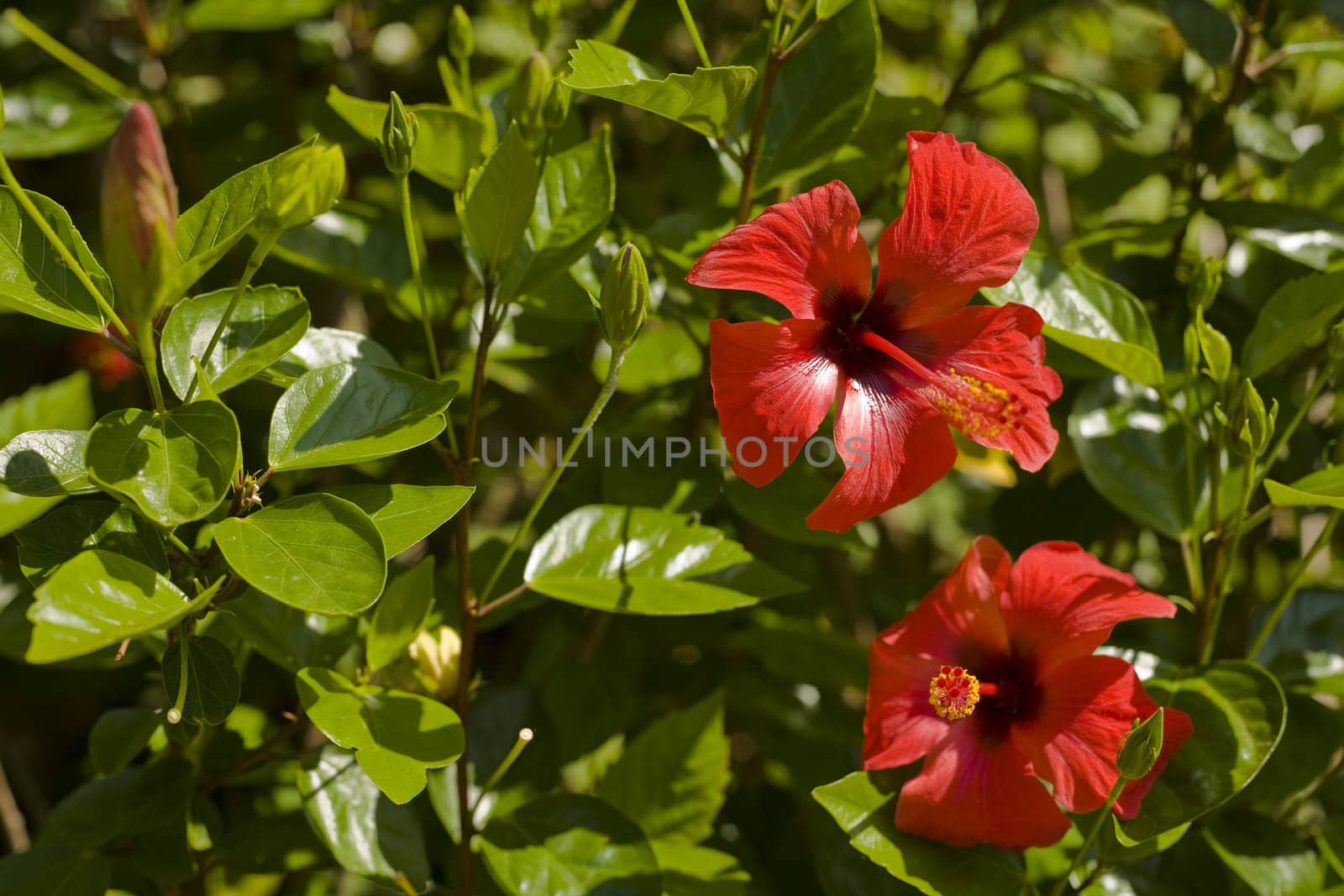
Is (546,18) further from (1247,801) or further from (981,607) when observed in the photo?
(1247,801)

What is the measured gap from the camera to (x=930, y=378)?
3.67 ft

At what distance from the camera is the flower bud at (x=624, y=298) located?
975mm

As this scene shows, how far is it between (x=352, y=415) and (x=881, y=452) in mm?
488

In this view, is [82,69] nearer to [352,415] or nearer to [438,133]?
[438,133]

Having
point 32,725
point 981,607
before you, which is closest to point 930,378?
point 981,607

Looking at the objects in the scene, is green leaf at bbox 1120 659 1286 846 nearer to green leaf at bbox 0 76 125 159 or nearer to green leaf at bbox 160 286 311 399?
green leaf at bbox 160 286 311 399

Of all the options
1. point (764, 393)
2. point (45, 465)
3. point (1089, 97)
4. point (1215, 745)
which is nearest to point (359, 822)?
point (45, 465)

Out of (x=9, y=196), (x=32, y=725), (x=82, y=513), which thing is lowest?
(x=32, y=725)

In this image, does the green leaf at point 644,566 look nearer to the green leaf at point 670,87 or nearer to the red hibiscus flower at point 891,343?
the red hibiscus flower at point 891,343

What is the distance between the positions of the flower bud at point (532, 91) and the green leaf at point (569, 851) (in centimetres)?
72

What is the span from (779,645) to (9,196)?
108cm

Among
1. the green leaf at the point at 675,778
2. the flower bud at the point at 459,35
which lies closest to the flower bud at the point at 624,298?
the flower bud at the point at 459,35

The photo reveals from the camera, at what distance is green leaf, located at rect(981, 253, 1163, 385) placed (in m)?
1.17

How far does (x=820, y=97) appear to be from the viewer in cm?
128
